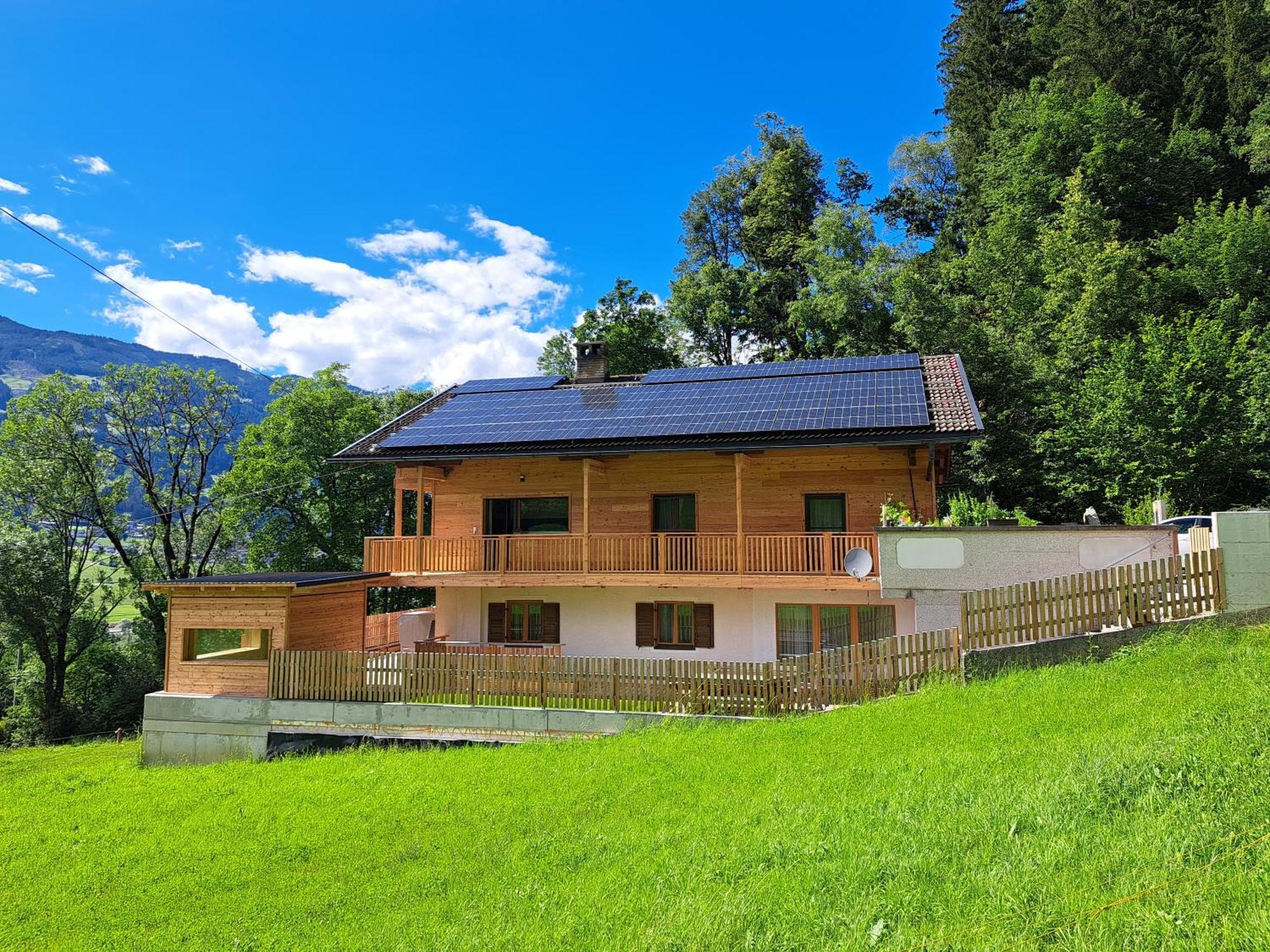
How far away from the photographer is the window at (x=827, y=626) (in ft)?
57.7

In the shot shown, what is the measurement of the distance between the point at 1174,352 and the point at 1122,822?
22428mm

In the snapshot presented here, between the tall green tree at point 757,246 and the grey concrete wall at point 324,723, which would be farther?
the tall green tree at point 757,246

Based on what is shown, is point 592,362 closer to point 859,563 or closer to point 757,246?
point 859,563

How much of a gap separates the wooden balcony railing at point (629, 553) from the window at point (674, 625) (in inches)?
66.0

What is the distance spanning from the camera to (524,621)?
20.4 m

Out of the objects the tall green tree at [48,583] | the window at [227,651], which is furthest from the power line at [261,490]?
the window at [227,651]

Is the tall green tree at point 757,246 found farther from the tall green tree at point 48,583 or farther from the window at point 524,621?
the tall green tree at point 48,583

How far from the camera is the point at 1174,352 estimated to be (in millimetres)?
22266

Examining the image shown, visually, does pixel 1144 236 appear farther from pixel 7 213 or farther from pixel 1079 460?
pixel 7 213

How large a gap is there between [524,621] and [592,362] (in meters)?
9.51

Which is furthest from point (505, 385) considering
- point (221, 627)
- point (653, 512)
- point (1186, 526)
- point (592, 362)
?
point (1186, 526)

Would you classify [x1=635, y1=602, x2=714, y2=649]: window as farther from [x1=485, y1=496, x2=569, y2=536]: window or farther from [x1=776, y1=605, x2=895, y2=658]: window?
[x1=485, y1=496, x2=569, y2=536]: window

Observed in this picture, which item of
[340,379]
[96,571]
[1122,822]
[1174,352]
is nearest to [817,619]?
[1122,822]

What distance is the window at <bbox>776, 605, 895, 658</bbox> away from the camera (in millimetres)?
17594
